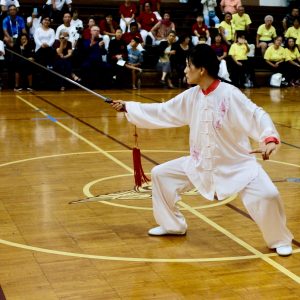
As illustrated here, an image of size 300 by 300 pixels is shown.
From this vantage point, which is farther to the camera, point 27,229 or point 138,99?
point 138,99

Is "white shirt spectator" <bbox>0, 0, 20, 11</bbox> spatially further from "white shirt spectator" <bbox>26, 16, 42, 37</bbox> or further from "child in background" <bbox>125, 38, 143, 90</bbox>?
"child in background" <bbox>125, 38, 143, 90</bbox>

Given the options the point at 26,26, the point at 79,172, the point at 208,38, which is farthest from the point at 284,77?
the point at 79,172

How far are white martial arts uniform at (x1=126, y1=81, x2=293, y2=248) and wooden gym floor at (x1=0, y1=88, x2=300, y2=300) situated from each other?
325 millimetres

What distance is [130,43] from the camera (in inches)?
713

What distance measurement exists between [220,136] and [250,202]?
2.05ft

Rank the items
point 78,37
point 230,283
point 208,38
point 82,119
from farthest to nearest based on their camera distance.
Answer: point 208,38
point 78,37
point 82,119
point 230,283

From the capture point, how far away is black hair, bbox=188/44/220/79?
5.68 metres

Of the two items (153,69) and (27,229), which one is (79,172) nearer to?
(27,229)

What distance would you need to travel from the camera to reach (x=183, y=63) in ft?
60.5

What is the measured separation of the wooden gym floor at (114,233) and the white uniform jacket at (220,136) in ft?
1.93

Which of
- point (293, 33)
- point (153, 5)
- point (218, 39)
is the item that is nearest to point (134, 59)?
point (218, 39)

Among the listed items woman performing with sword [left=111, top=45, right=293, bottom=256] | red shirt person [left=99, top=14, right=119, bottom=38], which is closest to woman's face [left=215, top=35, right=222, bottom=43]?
red shirt person [left=99, top=14, right=119, bottom=38]

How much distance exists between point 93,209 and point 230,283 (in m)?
2.30

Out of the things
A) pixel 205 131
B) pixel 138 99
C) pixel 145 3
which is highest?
pixel 145 3
